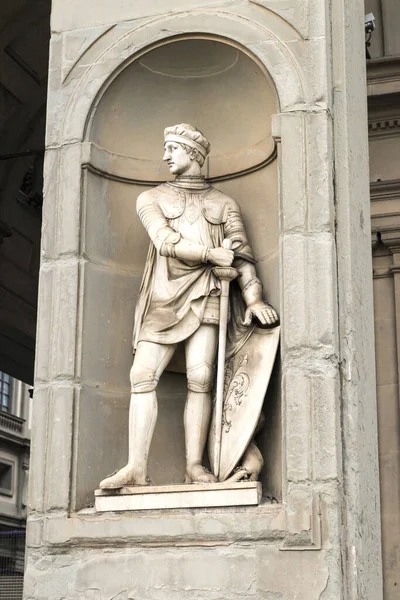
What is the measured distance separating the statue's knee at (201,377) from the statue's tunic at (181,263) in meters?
0.26

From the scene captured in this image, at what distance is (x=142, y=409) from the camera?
9.11 m

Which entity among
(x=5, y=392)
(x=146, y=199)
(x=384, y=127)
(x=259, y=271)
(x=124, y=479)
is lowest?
(x=124, y=479)

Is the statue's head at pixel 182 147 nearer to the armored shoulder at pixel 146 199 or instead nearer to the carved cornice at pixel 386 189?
the armored shoulder at pixel 146 199

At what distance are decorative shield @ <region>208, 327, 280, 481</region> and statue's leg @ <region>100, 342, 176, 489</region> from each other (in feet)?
1.55

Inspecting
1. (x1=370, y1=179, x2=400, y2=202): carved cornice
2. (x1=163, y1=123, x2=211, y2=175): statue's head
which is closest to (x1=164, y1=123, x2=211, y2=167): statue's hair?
(x1=163, y1=123, x2=211, y2=175): statue's head

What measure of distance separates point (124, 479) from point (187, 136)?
271 cm

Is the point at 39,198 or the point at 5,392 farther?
the point at 5,392

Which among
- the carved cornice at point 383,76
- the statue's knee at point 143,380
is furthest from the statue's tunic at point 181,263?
the carved cornice at point 383,76

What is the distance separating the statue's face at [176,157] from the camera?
9641mm

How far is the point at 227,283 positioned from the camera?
921 centimetres

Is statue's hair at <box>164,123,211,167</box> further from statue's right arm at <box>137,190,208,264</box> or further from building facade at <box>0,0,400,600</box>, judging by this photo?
building facade at <box>0,0,400,600</box>

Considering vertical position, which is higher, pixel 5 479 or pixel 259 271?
pixel 5 479

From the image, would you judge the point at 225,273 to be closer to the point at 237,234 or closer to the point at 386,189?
the point at 237,234

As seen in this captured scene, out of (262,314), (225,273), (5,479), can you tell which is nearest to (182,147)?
(225,273)
